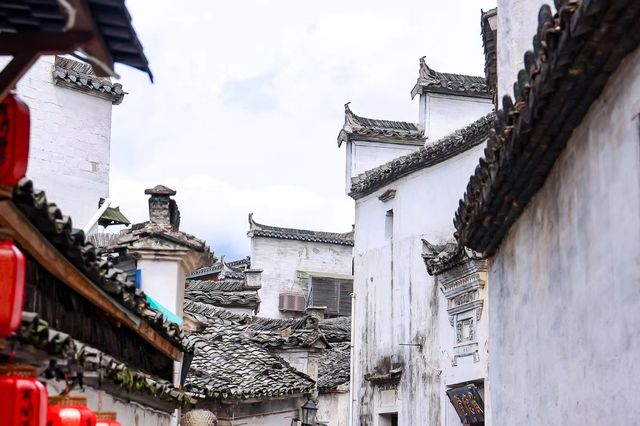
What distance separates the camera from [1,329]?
7074 millimetres

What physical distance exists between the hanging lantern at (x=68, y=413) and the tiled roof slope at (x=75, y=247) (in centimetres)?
127

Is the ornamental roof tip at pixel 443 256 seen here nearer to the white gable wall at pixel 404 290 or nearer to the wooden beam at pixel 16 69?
the white gable wall at pixel 404 290

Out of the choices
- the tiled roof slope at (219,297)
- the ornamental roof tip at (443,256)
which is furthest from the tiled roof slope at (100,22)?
the tiled roof slope at (219,297)

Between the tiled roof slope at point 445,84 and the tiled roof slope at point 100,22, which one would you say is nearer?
Result: the tiled roof slope at point 100,22

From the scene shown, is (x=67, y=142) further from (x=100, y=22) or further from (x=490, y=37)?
(x=100, y=22)

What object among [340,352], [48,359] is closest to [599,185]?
[48,359]

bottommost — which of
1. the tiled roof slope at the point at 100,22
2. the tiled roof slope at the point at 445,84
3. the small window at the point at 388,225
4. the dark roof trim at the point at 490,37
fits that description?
the tiled roof slope at the point at 100,22

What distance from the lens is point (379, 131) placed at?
34969mm

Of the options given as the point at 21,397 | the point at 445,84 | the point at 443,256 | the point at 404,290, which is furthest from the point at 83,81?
the point at 21,397

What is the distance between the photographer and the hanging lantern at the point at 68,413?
9.02 metres

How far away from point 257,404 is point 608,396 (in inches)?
778

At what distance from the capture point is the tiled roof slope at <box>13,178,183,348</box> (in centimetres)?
823

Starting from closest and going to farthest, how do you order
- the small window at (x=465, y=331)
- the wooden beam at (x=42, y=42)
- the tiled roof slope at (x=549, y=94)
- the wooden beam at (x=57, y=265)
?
the wooden beam at (x=42, y=42) → the tiled roof slope at (x=549, y=94) → the wooden beam at (x=57, y=265) → the small window at (x=465, y=331)

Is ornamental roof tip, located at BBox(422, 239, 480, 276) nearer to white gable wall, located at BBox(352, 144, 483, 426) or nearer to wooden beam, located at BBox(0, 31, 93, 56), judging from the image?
white gable wall, located at BBox(352, 144, 483, 426)
